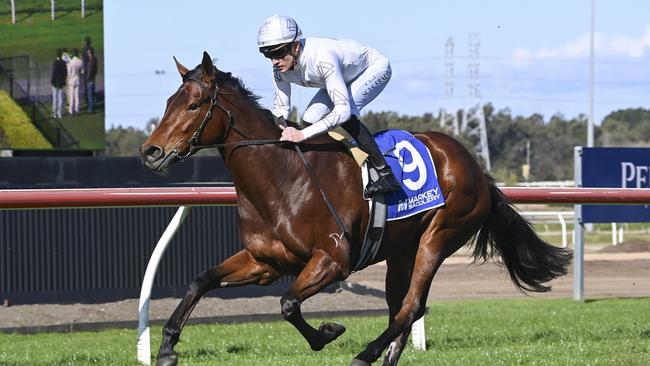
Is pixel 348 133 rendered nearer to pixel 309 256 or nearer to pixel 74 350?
pixel 309 256

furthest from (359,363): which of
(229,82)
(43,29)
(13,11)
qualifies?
(13,11)

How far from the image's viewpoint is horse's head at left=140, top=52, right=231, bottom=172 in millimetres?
5672

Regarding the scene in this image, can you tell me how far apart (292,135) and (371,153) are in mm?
450

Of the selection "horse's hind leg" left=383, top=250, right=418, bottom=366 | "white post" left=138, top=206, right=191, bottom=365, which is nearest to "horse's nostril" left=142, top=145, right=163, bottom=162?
"white post" left=138, top=206, right=191, bottom=365

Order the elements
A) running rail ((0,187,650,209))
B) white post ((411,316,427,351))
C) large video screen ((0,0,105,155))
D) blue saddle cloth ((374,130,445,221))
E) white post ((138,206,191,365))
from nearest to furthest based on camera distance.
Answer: blue saddle cloth ((374,130,445,221)) → running rail ((0,187,650,209)) → white post ((138,206,191,365)) → white post ((411,316,427,351)) → large video screen ((0,0,105,155))

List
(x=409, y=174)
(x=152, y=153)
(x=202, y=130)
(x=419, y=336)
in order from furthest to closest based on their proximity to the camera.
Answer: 1. (x=419, y=336)
2. (x=409, y=174)
3. (x=202, y=130)
4. (x=152, y=153)

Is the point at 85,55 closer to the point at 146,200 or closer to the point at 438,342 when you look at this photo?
the point at 146,200

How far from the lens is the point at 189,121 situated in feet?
19.1

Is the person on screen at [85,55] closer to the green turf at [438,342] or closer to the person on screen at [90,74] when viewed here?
the person on screen at [90,74]

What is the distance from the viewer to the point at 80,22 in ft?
35.8

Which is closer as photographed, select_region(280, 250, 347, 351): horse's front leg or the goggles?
select_region(280, 250, 347, 351): horse's front leg

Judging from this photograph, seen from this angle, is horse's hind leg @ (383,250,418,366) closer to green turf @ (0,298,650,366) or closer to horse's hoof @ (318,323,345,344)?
green turf @ (0,298,650,366)

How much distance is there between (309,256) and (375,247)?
513 mm

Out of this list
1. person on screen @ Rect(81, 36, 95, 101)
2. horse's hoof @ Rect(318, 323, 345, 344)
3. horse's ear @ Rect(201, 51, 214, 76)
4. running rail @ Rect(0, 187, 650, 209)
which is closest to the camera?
horse's ear @ Rect(201, 51, 214, 76)
